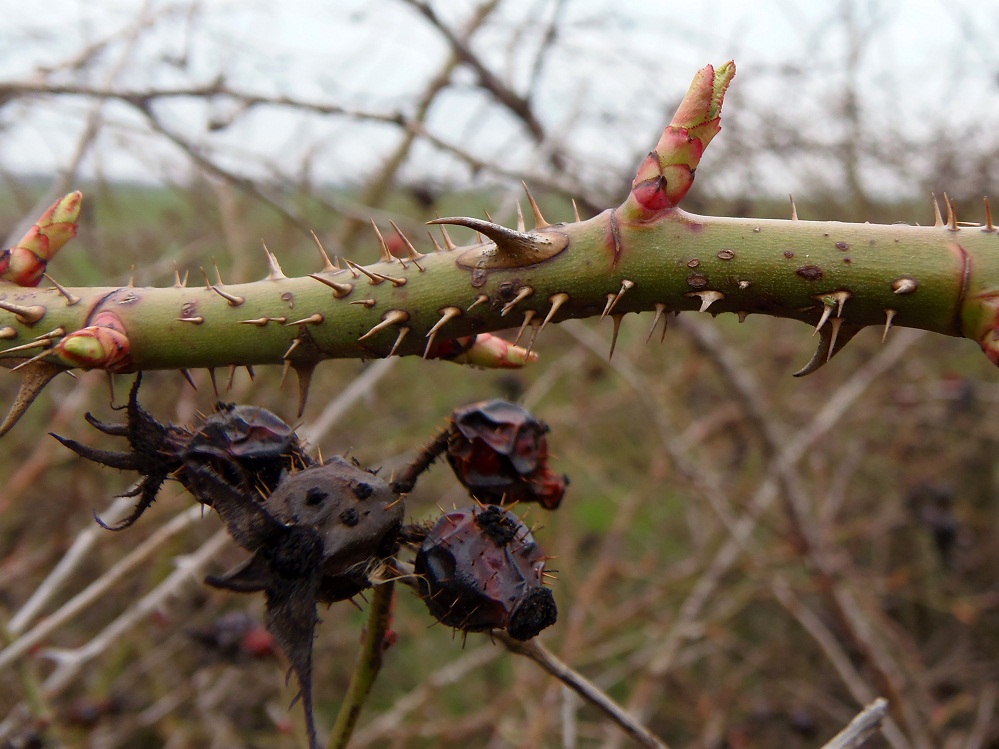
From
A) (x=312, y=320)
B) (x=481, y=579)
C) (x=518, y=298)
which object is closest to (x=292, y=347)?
(x=312, y=320)

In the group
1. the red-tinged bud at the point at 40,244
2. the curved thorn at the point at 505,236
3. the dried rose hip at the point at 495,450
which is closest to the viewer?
the curved thorn at the point at 505,236

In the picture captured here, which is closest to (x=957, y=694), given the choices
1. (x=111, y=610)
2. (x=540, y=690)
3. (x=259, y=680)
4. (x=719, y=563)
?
(x=719, y=563)

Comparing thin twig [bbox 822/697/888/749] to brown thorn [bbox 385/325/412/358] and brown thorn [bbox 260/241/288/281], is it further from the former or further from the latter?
brown thorn [bbox 260/241/288/281]

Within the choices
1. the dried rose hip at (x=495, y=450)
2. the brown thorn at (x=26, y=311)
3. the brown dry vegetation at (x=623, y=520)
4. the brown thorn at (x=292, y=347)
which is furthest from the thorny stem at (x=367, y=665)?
the brown dry vegetation at (x=623, y=520)

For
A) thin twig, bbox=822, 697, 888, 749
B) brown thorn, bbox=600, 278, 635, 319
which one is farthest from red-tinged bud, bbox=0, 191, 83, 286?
thin twig, bbox=822, 697, 888, 749

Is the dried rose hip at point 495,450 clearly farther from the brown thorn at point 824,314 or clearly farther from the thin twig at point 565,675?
the brown thorn at point 824,314
